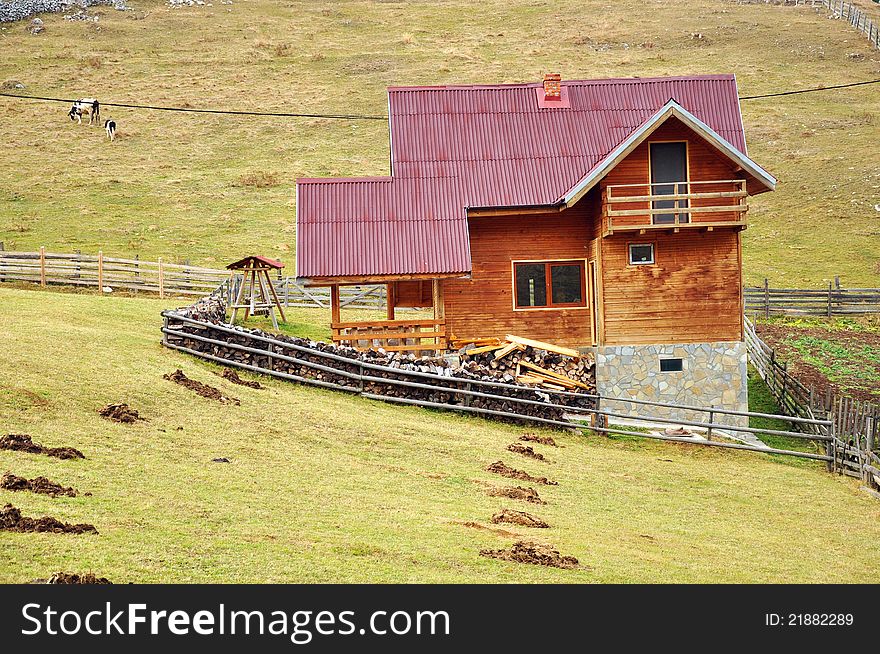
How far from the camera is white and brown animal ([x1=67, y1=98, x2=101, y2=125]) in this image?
217 feet

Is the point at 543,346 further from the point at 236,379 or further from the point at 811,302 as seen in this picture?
the point at 811,302

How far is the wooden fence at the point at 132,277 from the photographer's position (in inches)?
1505

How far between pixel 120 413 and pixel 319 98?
57812 millimetres

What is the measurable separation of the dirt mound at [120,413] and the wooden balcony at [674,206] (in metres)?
14.4

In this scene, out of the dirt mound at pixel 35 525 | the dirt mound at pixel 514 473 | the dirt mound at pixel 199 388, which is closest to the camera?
the dirt mound at pixel 35 525

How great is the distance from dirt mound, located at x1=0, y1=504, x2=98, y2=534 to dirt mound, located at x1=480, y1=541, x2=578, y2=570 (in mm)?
5083

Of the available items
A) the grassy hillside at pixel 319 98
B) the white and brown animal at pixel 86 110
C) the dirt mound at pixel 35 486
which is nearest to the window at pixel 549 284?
the dirt mound at pixel 35 486

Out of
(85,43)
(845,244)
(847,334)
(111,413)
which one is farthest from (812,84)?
(111,413)

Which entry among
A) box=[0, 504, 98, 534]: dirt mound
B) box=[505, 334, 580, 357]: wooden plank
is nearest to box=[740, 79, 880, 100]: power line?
box=[505, 334, 580, 357]: wooden plank

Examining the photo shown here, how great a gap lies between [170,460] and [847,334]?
1277 inches

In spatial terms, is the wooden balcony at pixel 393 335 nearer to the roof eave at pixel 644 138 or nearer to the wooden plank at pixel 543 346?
the wooden plank at pixel 543 346

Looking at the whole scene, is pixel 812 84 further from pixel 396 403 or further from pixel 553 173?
pixel 396 403

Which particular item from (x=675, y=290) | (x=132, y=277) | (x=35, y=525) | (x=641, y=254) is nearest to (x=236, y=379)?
(x=35, y=525)

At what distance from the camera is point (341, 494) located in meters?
15.5
